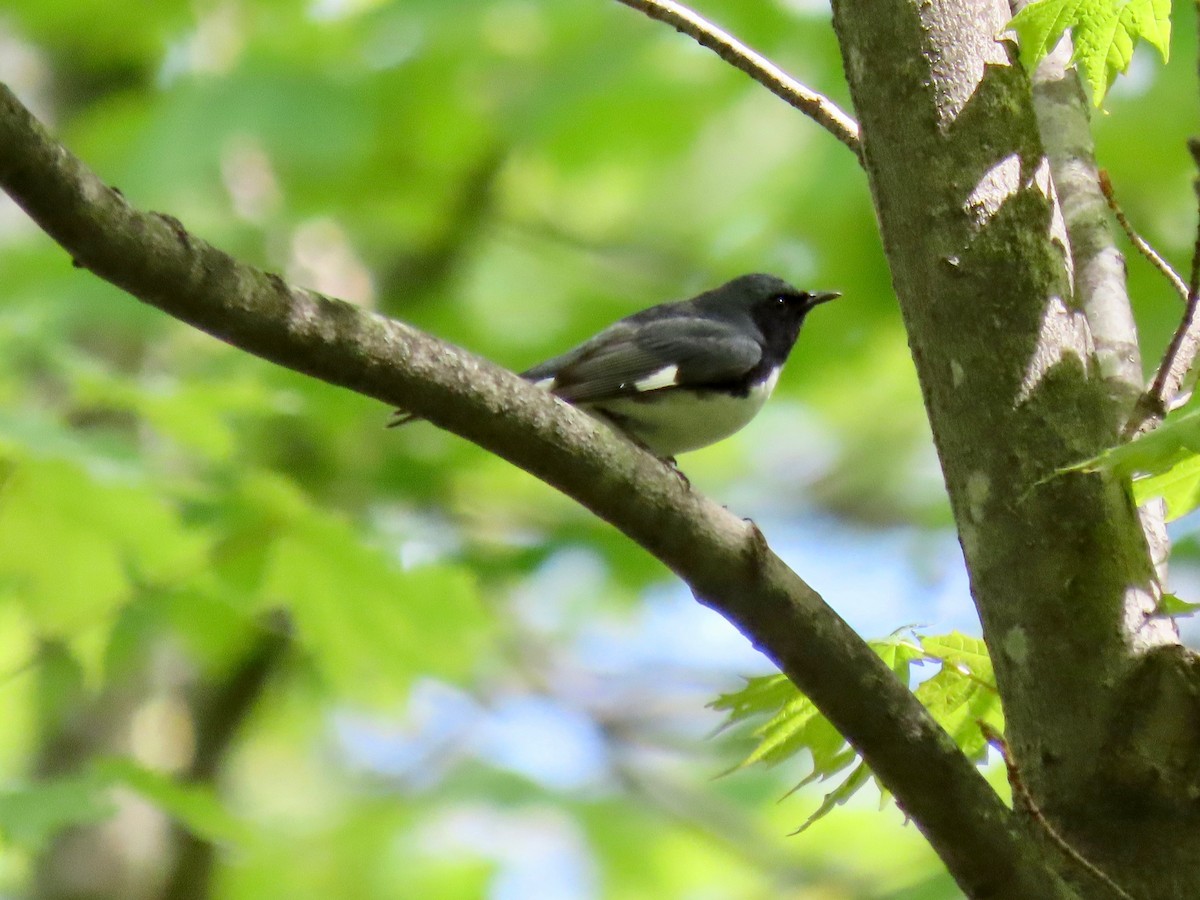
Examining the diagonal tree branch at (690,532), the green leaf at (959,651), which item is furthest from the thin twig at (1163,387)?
the diagonal tree branch at (690,532)

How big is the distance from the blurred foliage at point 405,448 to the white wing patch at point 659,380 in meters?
0.73

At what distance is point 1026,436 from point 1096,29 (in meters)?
0.55

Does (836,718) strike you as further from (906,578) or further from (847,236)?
(906,578)

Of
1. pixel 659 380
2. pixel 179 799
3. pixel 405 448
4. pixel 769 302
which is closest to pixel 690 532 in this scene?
pixel 179 799

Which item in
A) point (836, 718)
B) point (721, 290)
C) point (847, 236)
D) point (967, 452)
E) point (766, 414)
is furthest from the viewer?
point (766, 414)

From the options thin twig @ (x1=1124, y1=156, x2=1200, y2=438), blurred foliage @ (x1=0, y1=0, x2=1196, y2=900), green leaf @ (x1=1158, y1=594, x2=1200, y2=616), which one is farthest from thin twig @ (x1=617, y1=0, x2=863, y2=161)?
blurred foliage @ (x1=0, y1=0, x2=1196, y2=900)

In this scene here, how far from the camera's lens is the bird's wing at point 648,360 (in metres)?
3.87

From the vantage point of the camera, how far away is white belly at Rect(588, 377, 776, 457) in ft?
12.9

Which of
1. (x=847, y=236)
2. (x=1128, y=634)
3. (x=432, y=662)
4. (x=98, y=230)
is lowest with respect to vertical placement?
(x=1128, y=634)

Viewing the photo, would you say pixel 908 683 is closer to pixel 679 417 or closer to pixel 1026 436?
pixel 1026 436

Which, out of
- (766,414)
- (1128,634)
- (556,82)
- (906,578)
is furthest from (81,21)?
(1128,634)

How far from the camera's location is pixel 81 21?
539 centimetres

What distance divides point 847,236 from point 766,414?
286 centimetres

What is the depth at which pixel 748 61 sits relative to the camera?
2.02 meters
